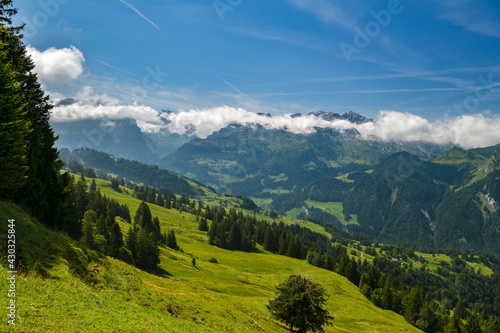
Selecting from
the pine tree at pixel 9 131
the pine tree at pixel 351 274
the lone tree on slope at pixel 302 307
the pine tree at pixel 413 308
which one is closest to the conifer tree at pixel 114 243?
the pine tree at pixel 9 131

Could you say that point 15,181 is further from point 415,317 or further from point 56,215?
point 415,317

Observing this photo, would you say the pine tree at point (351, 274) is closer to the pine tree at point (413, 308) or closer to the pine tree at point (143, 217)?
the pine tree at point (413, 308)

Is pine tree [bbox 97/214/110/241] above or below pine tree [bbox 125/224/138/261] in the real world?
above

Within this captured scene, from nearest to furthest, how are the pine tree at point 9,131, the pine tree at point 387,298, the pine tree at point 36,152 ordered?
the pine tree at point 9,131
the pine tree at point 36,152
the pine tree at point 387,298

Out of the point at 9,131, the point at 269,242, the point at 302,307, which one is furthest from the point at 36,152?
the point at 269,242

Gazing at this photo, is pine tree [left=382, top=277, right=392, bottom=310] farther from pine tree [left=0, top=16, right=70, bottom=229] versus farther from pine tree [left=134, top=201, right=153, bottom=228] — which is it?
pine tree [left=0, top=16, right=70, bottom=229]

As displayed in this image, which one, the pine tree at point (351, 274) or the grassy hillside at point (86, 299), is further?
the pine tree at point (351, 274)

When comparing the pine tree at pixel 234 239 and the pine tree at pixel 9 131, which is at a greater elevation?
the pine tree at pixel 9 131

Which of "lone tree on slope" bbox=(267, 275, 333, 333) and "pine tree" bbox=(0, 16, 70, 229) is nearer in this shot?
"pine tree" bbox=(0, 16, 70, 229)

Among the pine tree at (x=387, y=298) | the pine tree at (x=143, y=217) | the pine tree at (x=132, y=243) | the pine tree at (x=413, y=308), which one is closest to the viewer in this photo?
the pine tree at (x=132, y=243)

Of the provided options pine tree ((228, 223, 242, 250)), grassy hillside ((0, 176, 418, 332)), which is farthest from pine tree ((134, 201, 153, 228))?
grassy hillside ((0, 176, 418, 332))

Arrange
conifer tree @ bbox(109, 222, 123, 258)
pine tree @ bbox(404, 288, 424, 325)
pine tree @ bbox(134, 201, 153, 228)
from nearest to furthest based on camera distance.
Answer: conifer tree @ bbox(109, 222, 123, 258) → pine tree @ bbox(404, 288, 424, 325) → pine tree @ bbox(134, 201, 153, 228)

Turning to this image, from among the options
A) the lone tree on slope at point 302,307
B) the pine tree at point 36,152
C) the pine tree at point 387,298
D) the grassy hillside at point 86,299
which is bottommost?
the pine tree at point 387,298

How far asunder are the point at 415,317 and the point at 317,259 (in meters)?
60.4
